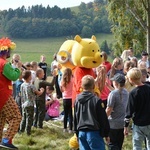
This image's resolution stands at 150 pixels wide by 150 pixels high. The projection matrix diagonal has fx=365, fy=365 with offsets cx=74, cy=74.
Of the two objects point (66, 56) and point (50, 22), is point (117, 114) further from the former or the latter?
point (50, 22)

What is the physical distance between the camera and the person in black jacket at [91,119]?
5113 mm

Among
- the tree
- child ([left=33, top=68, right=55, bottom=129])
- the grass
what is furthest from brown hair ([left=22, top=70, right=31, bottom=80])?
the tree

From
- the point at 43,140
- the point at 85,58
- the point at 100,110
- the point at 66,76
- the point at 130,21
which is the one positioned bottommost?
the point at 43,140

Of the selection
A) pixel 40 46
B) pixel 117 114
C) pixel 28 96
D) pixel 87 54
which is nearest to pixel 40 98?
pixel 28 96

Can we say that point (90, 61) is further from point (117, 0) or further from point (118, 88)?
point (117, 0)

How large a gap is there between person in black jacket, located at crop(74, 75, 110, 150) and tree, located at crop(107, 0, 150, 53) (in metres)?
16.4

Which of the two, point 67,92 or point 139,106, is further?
point 67,92

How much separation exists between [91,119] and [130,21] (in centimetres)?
1954

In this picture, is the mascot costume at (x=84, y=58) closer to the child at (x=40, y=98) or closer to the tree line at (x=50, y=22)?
the child at (x=40, y=98)

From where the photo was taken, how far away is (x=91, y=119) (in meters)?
5.14

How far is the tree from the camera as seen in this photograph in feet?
72.4

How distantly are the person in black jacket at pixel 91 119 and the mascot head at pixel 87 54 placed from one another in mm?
2012

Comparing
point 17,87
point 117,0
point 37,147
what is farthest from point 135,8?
point 37,147

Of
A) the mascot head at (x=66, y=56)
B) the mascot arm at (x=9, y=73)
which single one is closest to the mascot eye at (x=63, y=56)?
the mascot head at (x=66, y=56)
